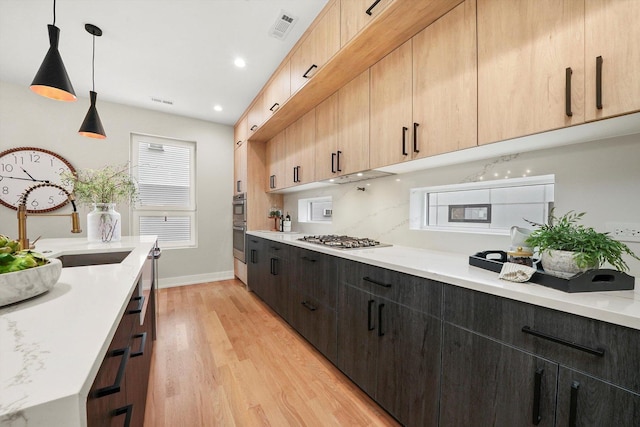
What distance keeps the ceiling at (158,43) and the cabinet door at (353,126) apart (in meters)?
0.63

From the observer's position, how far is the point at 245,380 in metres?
1.70

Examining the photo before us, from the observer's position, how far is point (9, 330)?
0.52 meters

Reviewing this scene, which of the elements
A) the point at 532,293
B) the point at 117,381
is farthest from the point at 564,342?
the point at 117,381

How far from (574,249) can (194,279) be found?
4.41 metres

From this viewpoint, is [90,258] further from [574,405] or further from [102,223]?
[574,405]

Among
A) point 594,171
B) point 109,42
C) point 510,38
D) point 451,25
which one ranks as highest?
point 109,42

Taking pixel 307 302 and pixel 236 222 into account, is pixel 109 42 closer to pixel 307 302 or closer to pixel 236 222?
pixel 236 222

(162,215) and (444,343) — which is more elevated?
(162,215)

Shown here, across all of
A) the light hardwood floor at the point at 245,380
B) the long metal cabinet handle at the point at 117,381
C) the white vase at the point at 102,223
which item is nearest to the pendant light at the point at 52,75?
the white vase at the point at 102,223

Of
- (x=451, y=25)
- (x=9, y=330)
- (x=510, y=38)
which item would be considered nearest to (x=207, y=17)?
(x=451, y=25)

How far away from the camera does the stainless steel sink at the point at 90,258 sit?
1.66 meters

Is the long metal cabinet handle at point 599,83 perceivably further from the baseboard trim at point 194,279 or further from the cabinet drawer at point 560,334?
the baseboard trim at point 194,279

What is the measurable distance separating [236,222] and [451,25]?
3.64 m

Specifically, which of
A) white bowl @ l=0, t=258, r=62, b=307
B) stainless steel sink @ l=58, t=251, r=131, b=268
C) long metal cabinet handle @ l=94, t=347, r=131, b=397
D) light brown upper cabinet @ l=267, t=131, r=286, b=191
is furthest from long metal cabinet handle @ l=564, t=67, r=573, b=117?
light brown upper cabinet @ l=267, t=131, r=286, b=191
